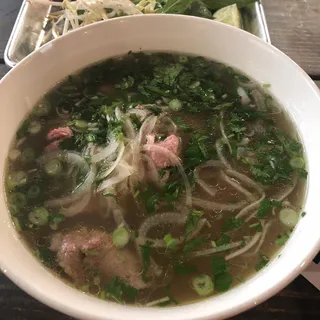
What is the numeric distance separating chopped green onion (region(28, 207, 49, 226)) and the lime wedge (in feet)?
4.52

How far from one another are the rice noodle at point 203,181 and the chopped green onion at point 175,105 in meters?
0.29

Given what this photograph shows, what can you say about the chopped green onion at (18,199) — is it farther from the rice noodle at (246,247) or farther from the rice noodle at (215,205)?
the rice noodle at (246,247)

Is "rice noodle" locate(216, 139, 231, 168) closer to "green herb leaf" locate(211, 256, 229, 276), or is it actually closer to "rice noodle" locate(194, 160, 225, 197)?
"rice noodle" locate(194, 160, 225, 197)

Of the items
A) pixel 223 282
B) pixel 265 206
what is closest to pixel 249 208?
pixel 265 206

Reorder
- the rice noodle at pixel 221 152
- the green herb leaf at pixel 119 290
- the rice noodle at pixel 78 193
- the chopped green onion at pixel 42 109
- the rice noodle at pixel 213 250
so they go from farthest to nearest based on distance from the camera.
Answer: the chopped green onion at pixel 42 109, the rice noodle at pixel 221 152, the rice noodle at pixel 78 193, the rice noodle at pixel 213 250, the green herb leaf at pixel 119 290

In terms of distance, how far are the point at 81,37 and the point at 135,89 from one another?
298mm

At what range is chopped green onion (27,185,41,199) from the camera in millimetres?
1398

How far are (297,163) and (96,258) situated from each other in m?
0.77

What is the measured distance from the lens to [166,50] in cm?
183

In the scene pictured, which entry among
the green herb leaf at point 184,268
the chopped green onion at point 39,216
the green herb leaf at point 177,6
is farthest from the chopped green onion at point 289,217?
the green herb leaf at point 177,6

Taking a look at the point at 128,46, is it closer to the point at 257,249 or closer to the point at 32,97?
the point at 32,97

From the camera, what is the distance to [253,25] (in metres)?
2.23

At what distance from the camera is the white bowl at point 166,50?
1.06 meters

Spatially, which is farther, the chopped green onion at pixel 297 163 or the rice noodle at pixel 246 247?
the chopped green onion at pixel 297 163
